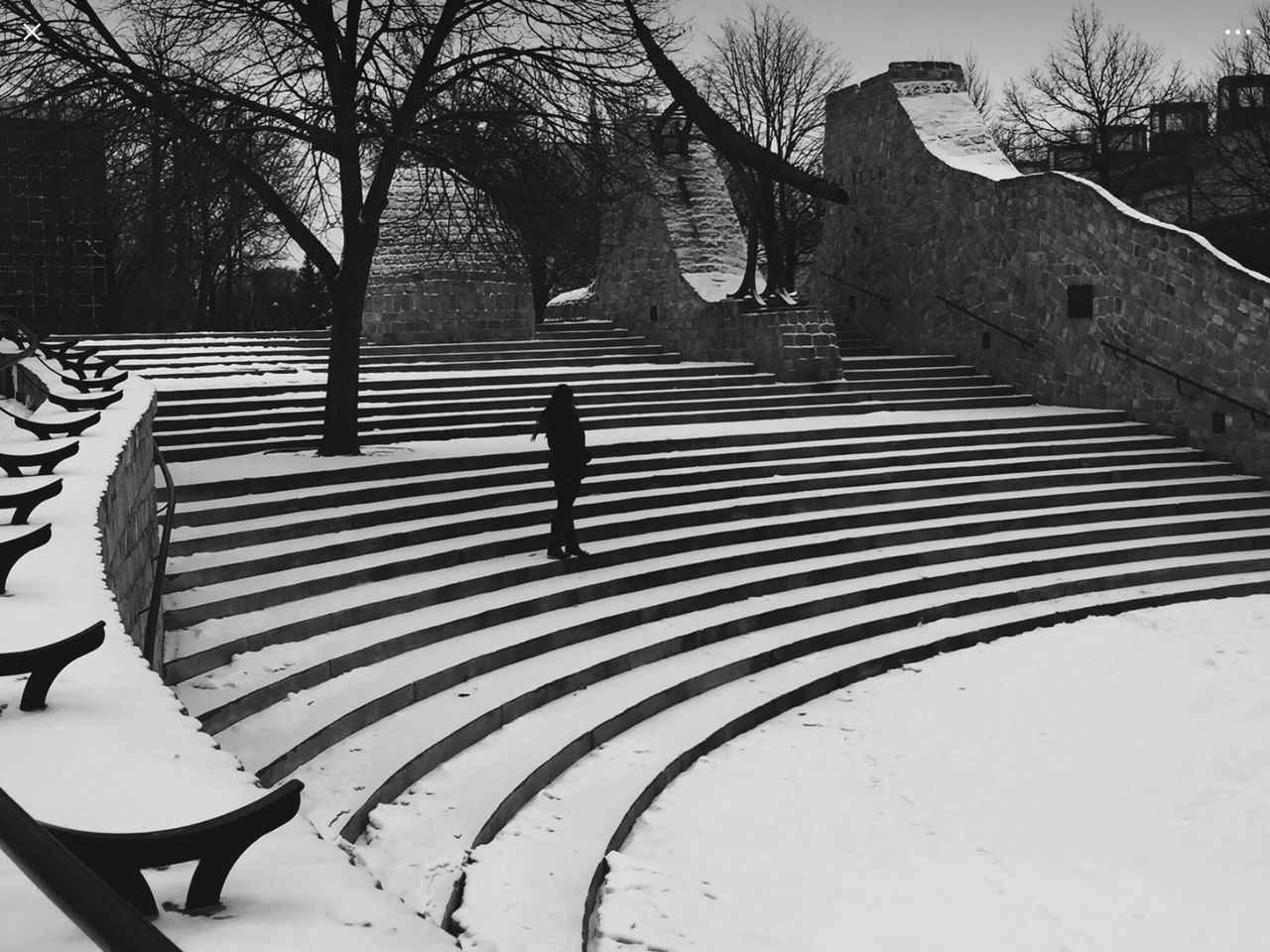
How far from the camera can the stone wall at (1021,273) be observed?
15.3 meters

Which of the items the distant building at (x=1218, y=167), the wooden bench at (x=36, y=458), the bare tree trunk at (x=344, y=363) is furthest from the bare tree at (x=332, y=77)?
the distant building at (x=1218, y=167)

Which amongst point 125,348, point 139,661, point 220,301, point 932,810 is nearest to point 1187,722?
point 932,810

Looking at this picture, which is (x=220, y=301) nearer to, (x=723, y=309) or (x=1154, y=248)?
(x=723, y=309)

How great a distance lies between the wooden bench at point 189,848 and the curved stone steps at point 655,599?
3623 millimetres

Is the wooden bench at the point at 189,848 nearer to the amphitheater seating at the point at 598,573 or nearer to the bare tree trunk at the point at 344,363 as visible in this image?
the amphitheater seating at the point at 598,573

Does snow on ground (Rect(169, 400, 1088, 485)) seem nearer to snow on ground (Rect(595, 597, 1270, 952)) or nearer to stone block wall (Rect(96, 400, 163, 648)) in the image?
stone block wall (Rect(96, 400, 163, 648))

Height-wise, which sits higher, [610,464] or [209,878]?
[209,878]

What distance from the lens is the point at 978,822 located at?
627cm

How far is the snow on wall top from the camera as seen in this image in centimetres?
1945

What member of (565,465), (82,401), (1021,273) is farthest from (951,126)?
(82,401)

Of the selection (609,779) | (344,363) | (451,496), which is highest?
(344,363)

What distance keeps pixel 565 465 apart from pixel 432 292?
9.31 m

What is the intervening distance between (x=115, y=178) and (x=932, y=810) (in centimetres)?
916

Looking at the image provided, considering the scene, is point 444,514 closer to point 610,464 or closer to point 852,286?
point 610,464
